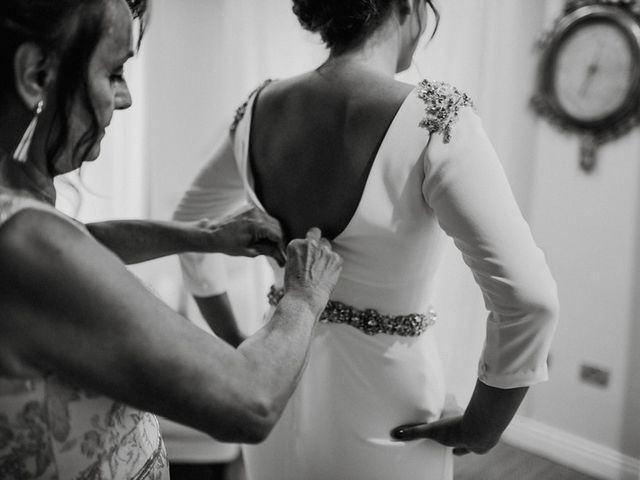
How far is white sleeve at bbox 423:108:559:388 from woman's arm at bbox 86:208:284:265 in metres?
0.31

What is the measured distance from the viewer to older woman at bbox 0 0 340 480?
1.71 ft

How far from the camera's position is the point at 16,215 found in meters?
0.53

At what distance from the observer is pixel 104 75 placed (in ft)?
2.02

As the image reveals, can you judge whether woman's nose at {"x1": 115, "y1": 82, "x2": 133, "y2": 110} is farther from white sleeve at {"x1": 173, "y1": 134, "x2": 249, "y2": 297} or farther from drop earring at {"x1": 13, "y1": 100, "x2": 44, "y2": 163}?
white sleeve at {"x1": 173, "y1": 134, "x2": 249, "y2": 297}

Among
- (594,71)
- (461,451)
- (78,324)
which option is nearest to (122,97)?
(78,324)

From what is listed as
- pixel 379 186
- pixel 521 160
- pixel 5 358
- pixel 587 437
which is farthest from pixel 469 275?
pixel 5 358

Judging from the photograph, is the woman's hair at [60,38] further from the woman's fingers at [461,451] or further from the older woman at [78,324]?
the woman's fingers at [461,451]

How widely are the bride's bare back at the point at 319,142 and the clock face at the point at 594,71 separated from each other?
5.30 ft

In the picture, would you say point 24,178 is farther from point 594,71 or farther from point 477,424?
→ point 594,71

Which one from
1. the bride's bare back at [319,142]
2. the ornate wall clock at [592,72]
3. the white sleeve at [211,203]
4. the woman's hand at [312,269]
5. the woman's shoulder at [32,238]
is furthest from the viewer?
the ornate wall clock at [592,72]

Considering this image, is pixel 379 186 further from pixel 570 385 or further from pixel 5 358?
pixel 570 385

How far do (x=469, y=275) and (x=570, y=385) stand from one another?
70 centimetres

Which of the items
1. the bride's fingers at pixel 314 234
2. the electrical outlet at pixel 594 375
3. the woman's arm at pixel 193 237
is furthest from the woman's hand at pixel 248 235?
the electrical outlet at pixel 594 375

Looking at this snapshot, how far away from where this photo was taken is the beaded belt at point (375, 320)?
994mm
